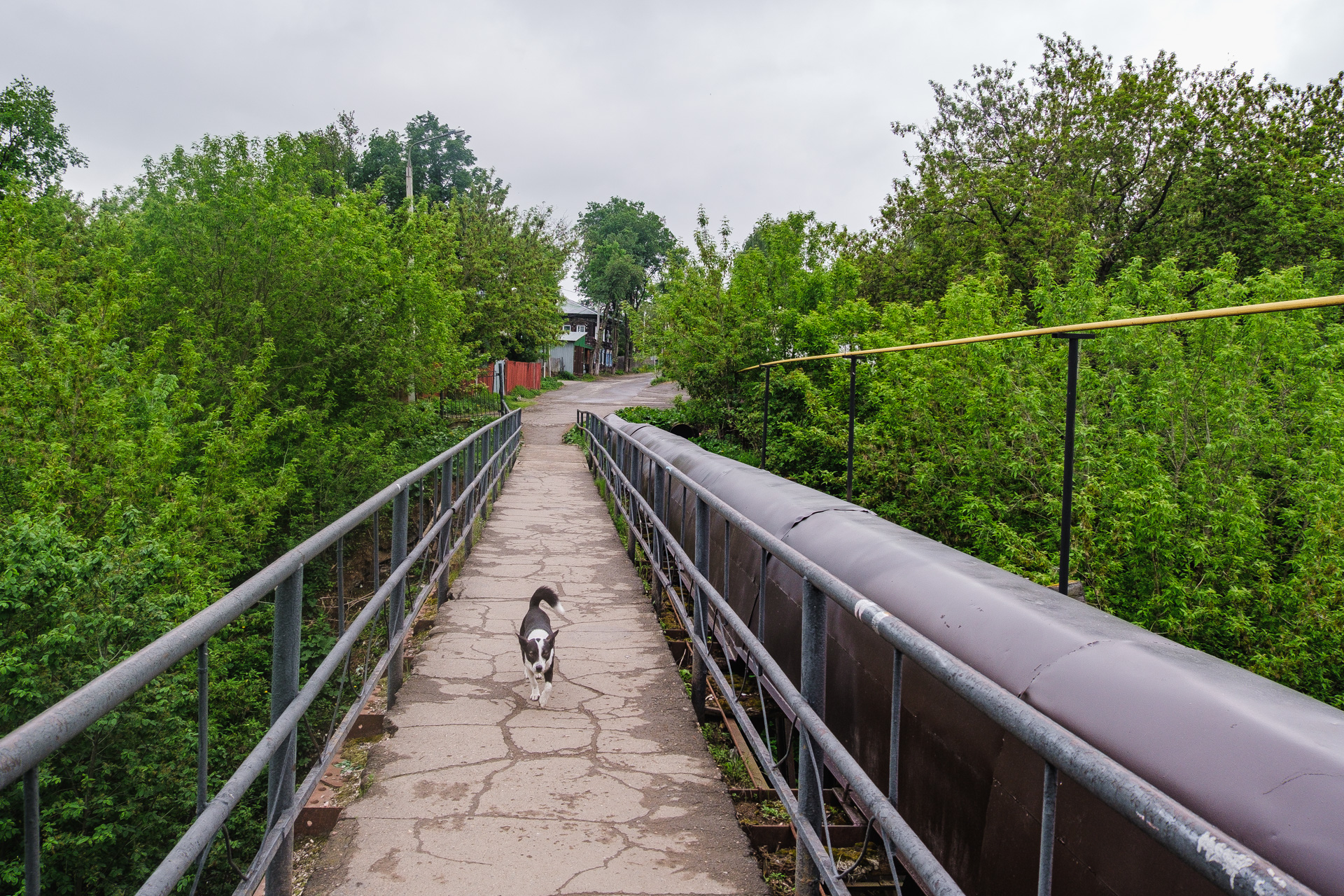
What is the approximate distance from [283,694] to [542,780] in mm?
1453

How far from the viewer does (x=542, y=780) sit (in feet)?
11.9

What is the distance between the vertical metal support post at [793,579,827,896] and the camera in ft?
8.34

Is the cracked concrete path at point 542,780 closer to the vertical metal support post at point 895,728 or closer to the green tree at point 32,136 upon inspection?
the vertical metal support post at point 895,728

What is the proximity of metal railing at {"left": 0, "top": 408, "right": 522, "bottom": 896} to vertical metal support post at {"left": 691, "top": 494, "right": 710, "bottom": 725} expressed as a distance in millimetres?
1455

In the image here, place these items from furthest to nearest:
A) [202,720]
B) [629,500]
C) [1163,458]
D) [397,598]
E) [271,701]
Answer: [629,500] → [1163,458] → [397,598] → [271,701] → [202,720]

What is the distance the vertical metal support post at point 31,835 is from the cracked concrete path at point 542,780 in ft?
5.72

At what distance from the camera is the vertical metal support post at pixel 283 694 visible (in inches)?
97.1

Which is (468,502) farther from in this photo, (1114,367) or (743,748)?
(1114,367)

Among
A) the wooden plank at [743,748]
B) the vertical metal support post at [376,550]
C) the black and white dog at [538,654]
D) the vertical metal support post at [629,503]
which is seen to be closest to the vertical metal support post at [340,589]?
the vertical metal support post at [376,550]

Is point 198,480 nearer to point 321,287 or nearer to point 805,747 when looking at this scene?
point 321,287

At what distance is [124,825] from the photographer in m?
6.03

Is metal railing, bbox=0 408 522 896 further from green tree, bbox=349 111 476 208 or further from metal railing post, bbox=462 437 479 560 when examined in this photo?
green tree, bbox=349 111 476 208

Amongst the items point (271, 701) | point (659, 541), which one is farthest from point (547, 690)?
point (271, 701)

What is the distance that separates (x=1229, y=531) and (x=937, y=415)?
4.20 m
